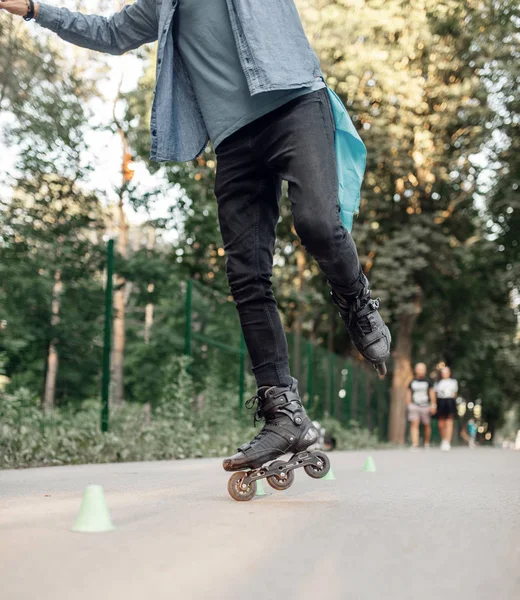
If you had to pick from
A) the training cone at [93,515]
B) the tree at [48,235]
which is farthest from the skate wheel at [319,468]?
the tree at [48,235]

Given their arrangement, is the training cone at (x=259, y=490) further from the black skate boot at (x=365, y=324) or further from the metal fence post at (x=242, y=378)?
the metal fence post at (x=242, y=378)

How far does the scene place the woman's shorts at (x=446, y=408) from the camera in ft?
67.2

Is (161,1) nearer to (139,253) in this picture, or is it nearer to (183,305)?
(183,305)

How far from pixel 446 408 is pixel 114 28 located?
679 inches

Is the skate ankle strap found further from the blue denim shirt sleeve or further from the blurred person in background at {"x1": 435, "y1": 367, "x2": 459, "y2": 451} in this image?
the blurred person in background at {"x1": 435, "y1": 367, "x2": 459, "y2": 451}

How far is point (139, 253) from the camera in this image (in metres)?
12.7

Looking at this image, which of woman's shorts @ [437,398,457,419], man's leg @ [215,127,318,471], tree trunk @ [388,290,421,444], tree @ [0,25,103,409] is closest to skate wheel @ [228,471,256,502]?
man's leg @ [215,127,318,471]

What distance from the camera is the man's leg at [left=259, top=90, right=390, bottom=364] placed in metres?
3.77

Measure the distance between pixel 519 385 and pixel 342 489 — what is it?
133ft

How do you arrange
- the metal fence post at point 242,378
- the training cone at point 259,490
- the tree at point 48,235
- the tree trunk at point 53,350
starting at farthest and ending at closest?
the metal fence post at point 242,378 → the tree trunk at point 53,350 → the tree at point 48,235 → the training cone at point 259,490

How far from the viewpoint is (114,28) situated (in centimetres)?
447

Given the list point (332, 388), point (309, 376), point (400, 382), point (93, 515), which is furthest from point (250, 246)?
point (400, 382)

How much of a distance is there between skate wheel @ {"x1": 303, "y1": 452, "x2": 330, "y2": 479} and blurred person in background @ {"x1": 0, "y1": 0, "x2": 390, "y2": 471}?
2.8 inches

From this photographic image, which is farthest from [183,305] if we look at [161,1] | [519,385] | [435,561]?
[519,385]
